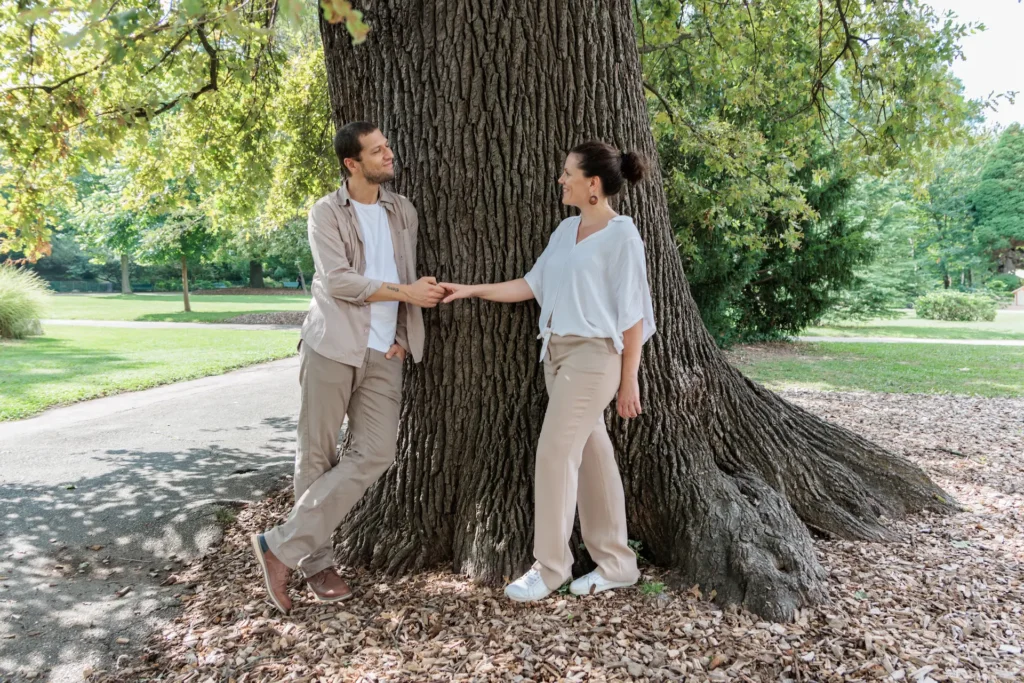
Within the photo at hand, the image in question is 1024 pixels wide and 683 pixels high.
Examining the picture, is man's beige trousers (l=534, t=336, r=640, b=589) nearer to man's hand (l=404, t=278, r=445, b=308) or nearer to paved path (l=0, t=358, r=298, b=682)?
man's hand (l=404, t=278, r=445, b=308)

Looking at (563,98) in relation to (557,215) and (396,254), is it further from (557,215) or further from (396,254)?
(396,254)

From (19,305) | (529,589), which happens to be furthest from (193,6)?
(19,305)

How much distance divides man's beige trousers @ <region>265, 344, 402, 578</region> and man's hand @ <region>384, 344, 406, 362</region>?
0.02 m

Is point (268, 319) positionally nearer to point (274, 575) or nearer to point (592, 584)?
point (274, 575)

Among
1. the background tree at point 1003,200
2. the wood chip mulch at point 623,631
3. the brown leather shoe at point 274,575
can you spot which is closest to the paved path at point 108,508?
the wood chip mulch at point 623,631

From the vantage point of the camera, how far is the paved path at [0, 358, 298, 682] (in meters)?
3.30

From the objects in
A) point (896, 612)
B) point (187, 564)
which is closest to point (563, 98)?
point (896, 612)

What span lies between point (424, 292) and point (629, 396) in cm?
105

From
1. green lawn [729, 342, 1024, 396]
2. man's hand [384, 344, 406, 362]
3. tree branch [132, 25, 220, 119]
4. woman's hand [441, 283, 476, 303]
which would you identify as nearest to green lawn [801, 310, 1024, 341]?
green lawn [729, 342, 1024, 396]

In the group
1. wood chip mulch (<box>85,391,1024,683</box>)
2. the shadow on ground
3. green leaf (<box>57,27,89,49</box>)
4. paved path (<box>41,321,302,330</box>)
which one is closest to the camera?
green leaf (<box>57,27,89,49</box>)

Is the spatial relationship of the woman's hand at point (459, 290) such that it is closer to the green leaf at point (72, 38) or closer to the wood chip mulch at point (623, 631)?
the wood chip mulch at point (623, 631)

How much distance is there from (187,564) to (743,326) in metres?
13.2

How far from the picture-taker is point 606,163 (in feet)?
10.4

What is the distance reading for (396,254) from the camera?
346cm
